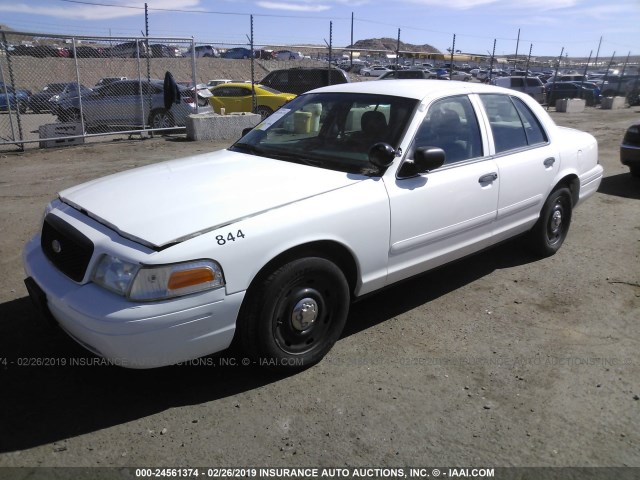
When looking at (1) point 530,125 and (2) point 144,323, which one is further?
(1) point 530,125

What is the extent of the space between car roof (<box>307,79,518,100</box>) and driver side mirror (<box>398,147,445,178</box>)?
532 millimetres

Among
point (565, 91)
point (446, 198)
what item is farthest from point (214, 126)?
point (565, 91)

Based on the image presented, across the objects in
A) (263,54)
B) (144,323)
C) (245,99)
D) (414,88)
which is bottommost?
(144,323)

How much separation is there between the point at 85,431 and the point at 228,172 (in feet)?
5.76

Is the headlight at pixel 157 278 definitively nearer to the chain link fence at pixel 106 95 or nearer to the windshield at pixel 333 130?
the windshield at pixel 333 130

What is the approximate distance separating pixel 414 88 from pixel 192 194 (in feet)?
6.46

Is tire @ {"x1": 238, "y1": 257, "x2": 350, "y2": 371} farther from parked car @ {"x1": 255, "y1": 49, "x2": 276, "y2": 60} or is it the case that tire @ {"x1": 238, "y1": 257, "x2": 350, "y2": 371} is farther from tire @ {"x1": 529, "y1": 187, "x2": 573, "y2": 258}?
parked car @ {"x1": 255, "y1": 49, "x2": 276, "y2": 60}

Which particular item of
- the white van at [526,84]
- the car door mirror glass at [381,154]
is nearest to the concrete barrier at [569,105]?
the white van at [526,84]

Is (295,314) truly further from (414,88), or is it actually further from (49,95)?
(49,95)

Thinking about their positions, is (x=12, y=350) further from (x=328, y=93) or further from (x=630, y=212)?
(x=630, y=212)

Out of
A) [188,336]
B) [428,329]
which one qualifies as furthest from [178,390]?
[428,329]

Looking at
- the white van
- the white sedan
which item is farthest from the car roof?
the white van

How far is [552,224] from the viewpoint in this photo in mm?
5117

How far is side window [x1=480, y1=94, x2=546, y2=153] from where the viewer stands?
433 centimetres
